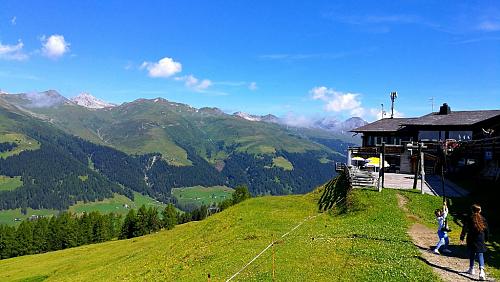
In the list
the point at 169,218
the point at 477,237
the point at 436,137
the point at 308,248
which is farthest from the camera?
the point at 169,218

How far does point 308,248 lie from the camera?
28312 mm

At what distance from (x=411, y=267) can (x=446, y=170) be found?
39.7 metres

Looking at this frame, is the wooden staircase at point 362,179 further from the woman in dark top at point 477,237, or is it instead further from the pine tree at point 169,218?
the pine tree at point 169,218

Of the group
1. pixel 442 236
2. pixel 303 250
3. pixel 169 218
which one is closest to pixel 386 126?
pixel 442 236

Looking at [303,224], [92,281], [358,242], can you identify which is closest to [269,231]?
[303,224]

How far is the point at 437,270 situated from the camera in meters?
21.8

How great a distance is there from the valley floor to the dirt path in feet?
1.71

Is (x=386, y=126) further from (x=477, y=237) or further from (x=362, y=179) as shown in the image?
(x=477, y=237)

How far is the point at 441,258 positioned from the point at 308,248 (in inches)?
332

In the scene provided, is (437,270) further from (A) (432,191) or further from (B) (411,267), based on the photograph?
(A) (432,191)

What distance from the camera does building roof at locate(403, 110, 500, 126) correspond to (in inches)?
2625

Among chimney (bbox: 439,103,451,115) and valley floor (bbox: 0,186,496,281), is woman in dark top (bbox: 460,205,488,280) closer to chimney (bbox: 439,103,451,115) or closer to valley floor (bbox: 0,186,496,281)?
valley floor (bbox: 0,186,496,281)

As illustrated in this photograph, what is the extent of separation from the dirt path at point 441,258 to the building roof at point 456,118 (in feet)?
136

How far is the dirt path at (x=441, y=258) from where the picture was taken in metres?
20.9
